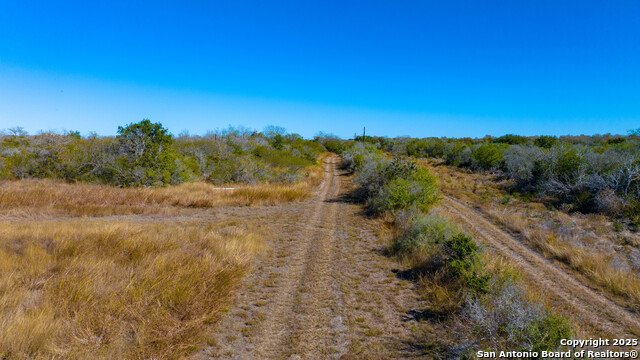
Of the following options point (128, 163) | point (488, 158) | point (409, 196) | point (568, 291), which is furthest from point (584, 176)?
point (128, 163)

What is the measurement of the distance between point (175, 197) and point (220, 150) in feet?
39.0

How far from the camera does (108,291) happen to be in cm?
461

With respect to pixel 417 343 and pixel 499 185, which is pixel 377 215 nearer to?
pixel 417 343

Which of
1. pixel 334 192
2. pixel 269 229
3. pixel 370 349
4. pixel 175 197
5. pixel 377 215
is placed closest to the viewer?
pixel 370 349

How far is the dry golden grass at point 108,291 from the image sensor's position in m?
3.49

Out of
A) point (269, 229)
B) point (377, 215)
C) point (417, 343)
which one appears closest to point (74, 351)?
point (417, 343)

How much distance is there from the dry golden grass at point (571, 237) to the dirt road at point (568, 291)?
362 millimetres

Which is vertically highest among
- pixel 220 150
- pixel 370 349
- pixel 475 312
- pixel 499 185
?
pixel 220 150

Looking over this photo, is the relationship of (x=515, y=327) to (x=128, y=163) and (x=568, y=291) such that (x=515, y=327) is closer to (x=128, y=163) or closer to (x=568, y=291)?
(x=568, y=291)

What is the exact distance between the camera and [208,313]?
4.57m

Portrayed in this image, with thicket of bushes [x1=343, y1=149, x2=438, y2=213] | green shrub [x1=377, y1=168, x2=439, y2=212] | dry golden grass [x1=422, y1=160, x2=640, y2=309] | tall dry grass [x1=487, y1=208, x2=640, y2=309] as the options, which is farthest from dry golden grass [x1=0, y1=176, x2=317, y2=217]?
tall dry grass [x1=487, y1=208, x2=640, y2=309]

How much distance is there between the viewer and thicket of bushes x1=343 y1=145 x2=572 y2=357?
3619 millimetres

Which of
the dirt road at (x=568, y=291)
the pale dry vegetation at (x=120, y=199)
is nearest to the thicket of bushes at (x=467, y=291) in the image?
the dirt road at (x=568, y=291)

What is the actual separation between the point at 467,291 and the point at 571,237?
7079 millimetres
